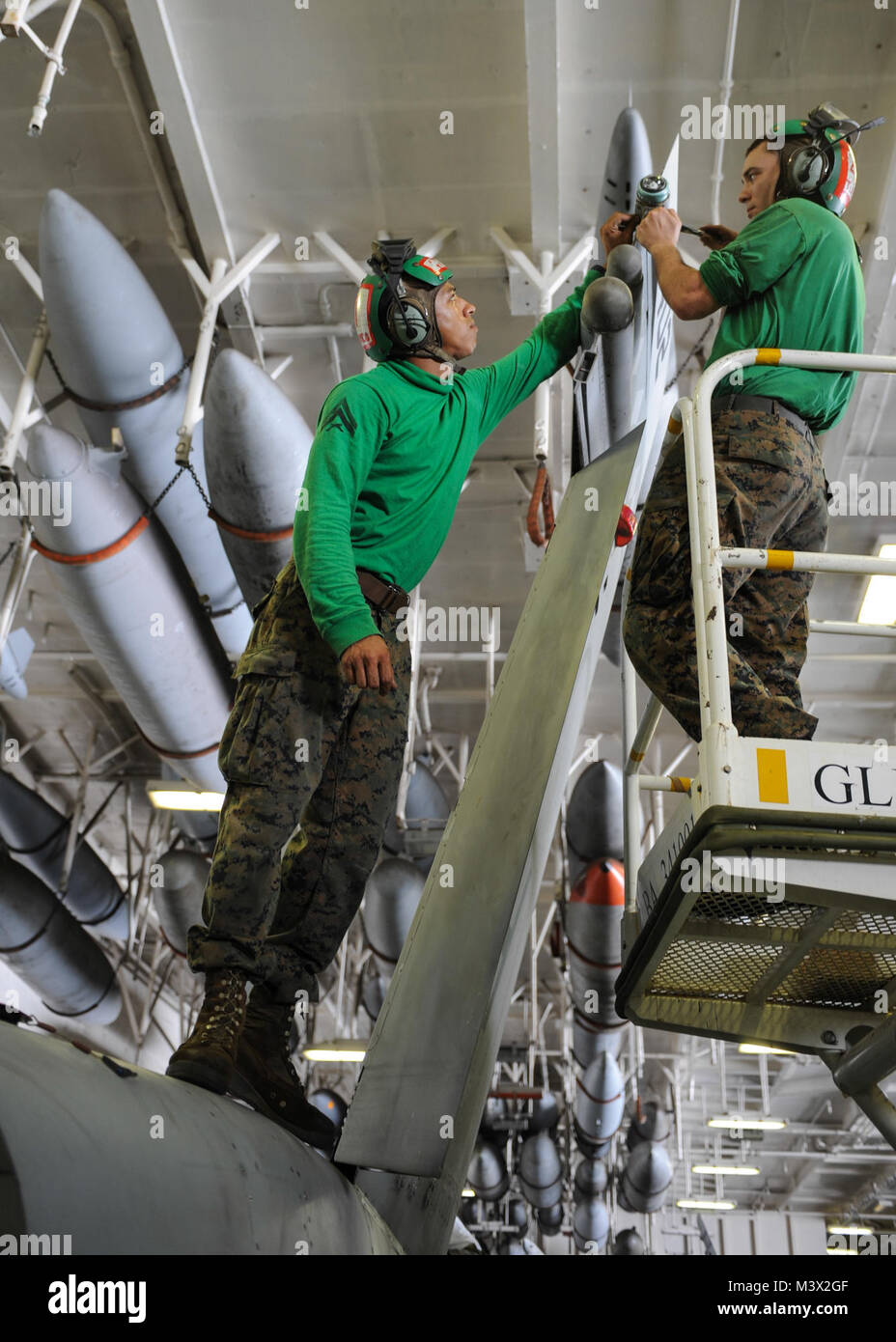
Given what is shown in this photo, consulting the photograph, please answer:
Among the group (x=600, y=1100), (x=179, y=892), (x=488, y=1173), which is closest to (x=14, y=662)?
Result: (x=179, y=892)

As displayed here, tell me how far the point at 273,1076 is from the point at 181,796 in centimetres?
651

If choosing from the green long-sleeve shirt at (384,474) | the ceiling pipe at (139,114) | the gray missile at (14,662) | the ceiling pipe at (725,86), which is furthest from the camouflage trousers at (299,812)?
the gray missile at (14,662)

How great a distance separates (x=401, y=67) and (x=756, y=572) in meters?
5.27

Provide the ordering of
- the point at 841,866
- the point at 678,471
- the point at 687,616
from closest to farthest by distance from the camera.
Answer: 1. the point at 841,866
2. the point at 687,616
3. the point at 678,471

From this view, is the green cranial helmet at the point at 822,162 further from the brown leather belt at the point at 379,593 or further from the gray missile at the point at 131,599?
the gray missile at the point at 131,599

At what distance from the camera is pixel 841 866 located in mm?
2156

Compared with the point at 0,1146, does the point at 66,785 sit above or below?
above

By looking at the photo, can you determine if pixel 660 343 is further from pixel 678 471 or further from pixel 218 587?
pixel 218 587

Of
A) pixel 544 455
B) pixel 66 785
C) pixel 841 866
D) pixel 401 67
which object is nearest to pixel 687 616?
pixel 841 866

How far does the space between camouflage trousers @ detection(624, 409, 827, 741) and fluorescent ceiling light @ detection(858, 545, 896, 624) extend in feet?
22.7

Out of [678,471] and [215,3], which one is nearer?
[678,471]

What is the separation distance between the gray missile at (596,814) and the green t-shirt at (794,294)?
7.77 metres

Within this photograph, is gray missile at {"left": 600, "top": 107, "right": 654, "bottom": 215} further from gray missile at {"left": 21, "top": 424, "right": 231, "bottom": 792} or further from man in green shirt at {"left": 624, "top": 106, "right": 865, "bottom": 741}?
gray missile at {"left": 21, "top": 424, "right": 231, "bottom": 792}

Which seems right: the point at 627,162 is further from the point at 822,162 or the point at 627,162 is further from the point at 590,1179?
the point at 590,1179
